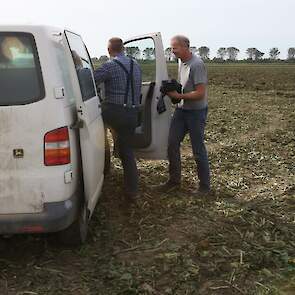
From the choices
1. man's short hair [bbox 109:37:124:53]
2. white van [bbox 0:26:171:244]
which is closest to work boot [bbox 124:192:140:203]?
man's short hair [bbox 109:37:124:53]

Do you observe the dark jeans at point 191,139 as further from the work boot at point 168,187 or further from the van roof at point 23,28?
the van roof at point 23,28

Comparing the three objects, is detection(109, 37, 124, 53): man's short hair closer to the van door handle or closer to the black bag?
the black bag

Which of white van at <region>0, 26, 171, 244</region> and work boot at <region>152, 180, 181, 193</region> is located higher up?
white van at <region>0, 26, 171, 244</region>

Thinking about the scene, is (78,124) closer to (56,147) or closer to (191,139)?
(56,147)

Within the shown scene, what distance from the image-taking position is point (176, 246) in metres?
4.68

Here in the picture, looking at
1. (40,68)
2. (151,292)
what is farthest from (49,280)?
(40,68)

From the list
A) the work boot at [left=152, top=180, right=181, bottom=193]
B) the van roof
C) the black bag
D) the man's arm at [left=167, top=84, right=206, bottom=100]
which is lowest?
the work boot at [left=152, top=180, right=181, bottom=193]

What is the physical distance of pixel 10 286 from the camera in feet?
12.8

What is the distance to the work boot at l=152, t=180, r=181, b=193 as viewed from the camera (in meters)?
6.38

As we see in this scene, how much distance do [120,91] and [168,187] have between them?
159 cm

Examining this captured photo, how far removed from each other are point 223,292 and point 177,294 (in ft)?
1.16

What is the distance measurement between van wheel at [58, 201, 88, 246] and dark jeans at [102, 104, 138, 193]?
131 centimetres

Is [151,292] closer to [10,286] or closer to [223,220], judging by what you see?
[10,286]

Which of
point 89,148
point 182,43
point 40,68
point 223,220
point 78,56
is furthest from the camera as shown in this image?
point 182,43
